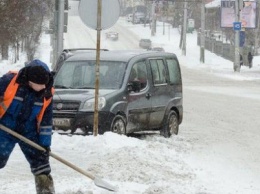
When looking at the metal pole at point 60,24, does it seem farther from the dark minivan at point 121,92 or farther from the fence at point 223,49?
the fence at point 223,49

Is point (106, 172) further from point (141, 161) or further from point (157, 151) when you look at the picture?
point (157, 151)

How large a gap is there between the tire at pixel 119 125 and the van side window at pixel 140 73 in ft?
3.06

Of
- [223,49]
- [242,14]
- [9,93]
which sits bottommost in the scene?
[223,49]

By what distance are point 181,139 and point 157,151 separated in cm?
274

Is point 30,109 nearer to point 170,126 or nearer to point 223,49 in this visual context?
point 170,126

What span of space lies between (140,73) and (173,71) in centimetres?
144

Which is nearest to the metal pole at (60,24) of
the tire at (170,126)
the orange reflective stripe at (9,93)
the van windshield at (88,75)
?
the tire at (170,126)

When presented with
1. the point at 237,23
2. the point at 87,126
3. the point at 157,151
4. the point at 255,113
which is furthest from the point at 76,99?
the point at 237,23

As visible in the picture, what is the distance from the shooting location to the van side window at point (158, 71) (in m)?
14.4

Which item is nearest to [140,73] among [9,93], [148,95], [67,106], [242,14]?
[148,95]

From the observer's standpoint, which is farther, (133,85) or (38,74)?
(133,85)

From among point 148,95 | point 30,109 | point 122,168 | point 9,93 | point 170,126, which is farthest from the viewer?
point 170,126

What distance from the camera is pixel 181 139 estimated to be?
14.4 meters

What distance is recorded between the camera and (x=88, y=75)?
13828 millimetres
